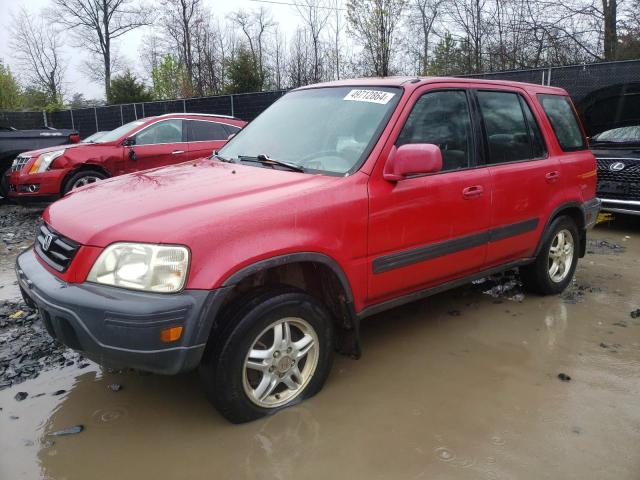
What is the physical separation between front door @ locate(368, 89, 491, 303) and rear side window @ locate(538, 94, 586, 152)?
3.67 ft

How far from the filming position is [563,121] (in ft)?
14.8

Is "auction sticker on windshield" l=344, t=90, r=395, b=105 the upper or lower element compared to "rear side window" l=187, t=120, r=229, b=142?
lower

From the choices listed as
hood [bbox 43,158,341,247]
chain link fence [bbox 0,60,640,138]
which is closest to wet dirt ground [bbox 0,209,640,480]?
hood [bbox 43,158,341,247]

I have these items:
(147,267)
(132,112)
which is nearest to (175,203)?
(147,267)

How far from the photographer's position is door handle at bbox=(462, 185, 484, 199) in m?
3.46

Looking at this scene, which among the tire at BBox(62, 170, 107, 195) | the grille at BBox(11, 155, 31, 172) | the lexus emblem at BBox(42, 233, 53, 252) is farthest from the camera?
the grille at BBox(11, 155, 31, 172)

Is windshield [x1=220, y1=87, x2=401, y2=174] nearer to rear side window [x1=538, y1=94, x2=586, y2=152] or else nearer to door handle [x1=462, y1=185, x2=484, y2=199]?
door handle [x1=462, y1=185, x2=484, y2=199]

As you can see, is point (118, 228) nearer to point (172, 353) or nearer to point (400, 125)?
point (172, 353)

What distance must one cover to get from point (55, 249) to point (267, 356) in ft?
3.97

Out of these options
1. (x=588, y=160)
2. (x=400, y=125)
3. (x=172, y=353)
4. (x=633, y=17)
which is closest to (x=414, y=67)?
(x=633, y=17)

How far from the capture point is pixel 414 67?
23469 mm

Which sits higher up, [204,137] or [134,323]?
[204,137]

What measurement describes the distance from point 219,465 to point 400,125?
2.12 m

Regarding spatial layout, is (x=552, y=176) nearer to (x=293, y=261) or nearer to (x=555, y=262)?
(x=555, y=262)
